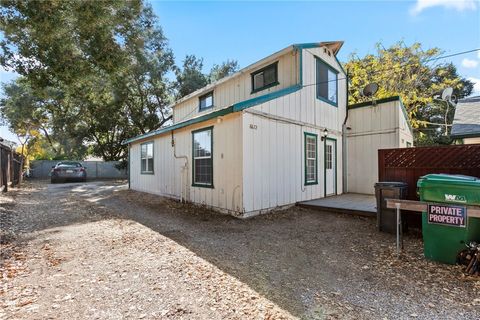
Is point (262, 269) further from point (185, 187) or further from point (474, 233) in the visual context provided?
point (185, 187)

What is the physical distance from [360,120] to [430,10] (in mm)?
4235

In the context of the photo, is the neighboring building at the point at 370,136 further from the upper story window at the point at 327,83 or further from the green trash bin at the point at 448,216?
the green trash bin at the point at 448,216

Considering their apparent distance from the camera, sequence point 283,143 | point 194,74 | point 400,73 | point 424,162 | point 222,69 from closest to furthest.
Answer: point 424,162 < point 283,143 < point 400,73 < point 194,74 < point 222,69

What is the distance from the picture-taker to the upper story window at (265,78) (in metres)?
8.90

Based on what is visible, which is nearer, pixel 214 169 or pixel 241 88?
pixel 214 169

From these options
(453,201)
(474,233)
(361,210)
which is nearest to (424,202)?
(453,201)

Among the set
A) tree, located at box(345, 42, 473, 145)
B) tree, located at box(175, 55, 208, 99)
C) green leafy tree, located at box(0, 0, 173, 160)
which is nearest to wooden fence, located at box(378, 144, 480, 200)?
green leafy tree, located at box(0, 0, 173, 160)

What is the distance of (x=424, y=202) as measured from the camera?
380 centimetres

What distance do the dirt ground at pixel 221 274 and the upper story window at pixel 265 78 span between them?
5192 mm

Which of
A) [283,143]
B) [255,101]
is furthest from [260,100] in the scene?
[283,143]

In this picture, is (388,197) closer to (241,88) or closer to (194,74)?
(241,88)

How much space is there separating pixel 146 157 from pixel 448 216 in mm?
10977

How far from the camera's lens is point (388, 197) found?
5.12 m

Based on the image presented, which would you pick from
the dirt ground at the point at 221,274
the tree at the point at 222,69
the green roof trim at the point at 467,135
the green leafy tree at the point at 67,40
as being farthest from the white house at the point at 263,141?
the tree at the point at 222,69
